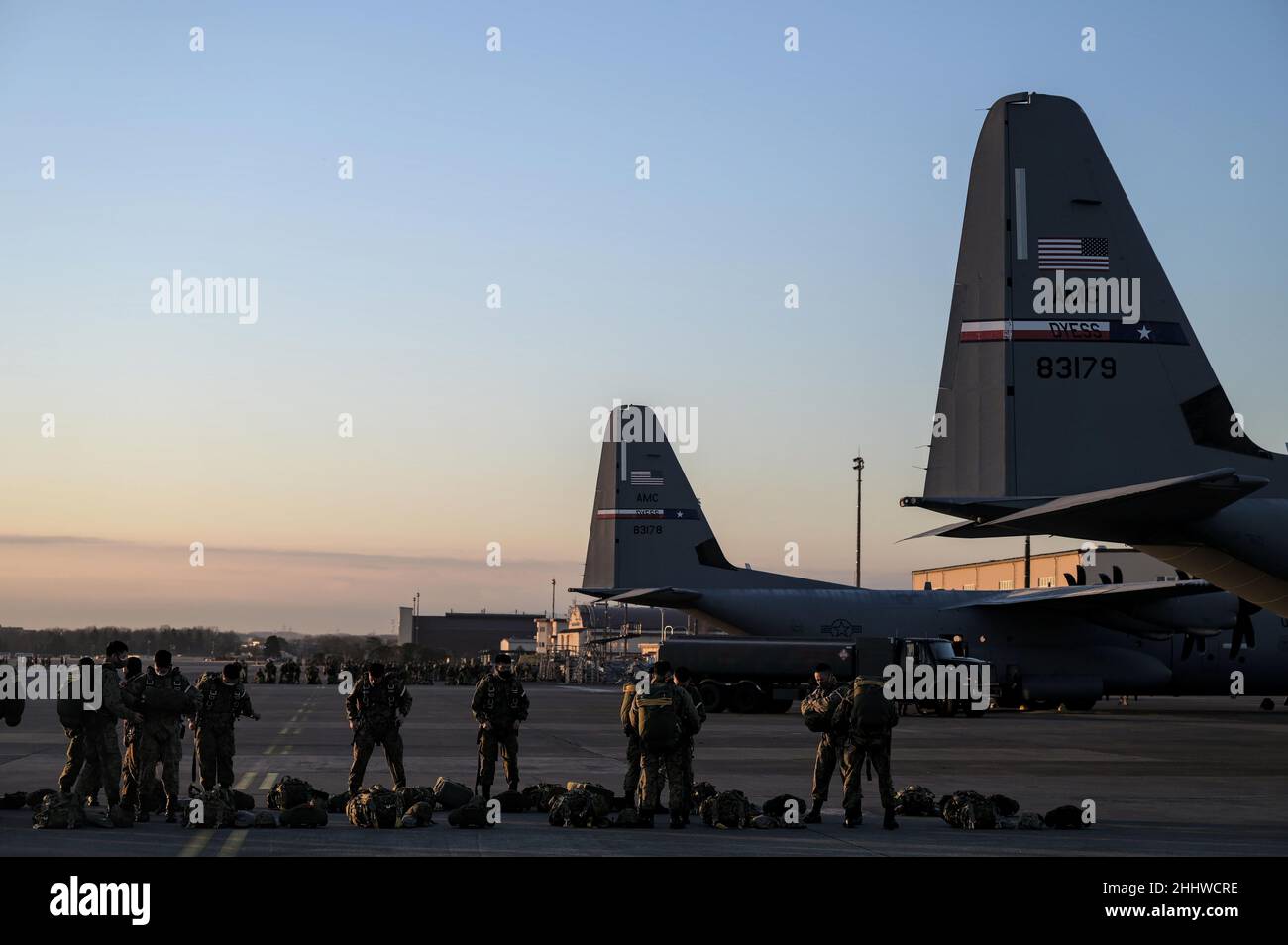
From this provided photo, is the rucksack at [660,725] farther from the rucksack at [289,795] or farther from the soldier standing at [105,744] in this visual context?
the soldier standing at [105,744]

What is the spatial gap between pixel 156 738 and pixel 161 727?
126 mm

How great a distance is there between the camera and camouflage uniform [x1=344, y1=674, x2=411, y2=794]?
15.8 m

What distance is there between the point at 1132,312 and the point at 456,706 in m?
28.2

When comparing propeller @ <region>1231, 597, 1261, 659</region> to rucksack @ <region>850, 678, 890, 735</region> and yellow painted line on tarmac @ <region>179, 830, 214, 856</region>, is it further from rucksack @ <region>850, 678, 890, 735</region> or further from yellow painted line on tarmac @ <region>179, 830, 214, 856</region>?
yellow painted line on tarmac @ <region>179, 830, 214, 856</region>

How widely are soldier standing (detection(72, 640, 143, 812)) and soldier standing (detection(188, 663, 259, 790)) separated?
3.42 feet

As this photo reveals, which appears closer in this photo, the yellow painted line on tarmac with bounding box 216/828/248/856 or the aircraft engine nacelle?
the yellow painted line on tarmac with bounding box 216/828/248/856

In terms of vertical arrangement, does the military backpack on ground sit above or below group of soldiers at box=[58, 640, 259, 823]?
below

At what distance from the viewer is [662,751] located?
14398mm

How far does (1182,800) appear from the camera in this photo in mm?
17359

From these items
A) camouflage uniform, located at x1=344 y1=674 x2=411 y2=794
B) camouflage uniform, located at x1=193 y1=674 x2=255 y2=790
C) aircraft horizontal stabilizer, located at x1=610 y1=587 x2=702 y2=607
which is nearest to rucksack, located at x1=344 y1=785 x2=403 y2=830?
camouflage uniform, located at x1=344 y1=674 x2=411 y2=794

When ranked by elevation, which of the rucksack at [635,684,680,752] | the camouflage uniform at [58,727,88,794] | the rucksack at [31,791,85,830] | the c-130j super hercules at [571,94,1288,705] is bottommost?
the rucksack at [31,791,85,830]

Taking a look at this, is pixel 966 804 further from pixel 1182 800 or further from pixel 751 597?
pixel 751 597

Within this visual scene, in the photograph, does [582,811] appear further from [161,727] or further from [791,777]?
[791,777]
